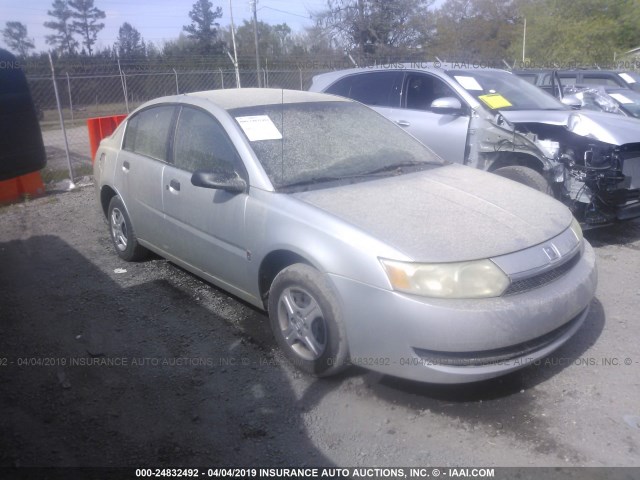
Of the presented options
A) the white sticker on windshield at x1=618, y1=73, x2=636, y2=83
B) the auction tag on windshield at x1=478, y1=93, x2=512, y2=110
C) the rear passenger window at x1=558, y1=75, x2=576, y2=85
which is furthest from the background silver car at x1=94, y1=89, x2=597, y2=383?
the white sticker on windshield at x1=618, y1=73, x2=636, y2=83

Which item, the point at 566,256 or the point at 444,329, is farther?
the point at 566,256

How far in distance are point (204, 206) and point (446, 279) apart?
195cm

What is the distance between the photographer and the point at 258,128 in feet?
13.3

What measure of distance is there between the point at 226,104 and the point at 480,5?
158ft

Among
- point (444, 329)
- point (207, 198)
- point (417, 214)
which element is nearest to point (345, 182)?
point (417, 214)

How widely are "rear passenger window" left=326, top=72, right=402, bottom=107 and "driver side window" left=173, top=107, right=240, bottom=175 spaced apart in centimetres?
317

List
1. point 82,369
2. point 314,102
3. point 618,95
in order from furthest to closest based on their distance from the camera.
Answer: point 618,95
point 314,102
point 82,369

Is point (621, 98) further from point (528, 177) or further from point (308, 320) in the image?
point (308, 320)

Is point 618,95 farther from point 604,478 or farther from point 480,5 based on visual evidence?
point 480,5

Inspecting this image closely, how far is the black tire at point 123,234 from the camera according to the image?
5.34m

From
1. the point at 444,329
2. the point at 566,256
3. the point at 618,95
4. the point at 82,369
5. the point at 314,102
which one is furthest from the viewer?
the point at 618,95

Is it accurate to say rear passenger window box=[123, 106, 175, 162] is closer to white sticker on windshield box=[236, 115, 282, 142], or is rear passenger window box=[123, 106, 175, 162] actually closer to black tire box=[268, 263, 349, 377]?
white sticker on windshield box=[236, 115, 282, 142]

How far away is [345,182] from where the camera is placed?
12.6 feet

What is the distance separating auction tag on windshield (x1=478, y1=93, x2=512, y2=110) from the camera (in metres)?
6.19
